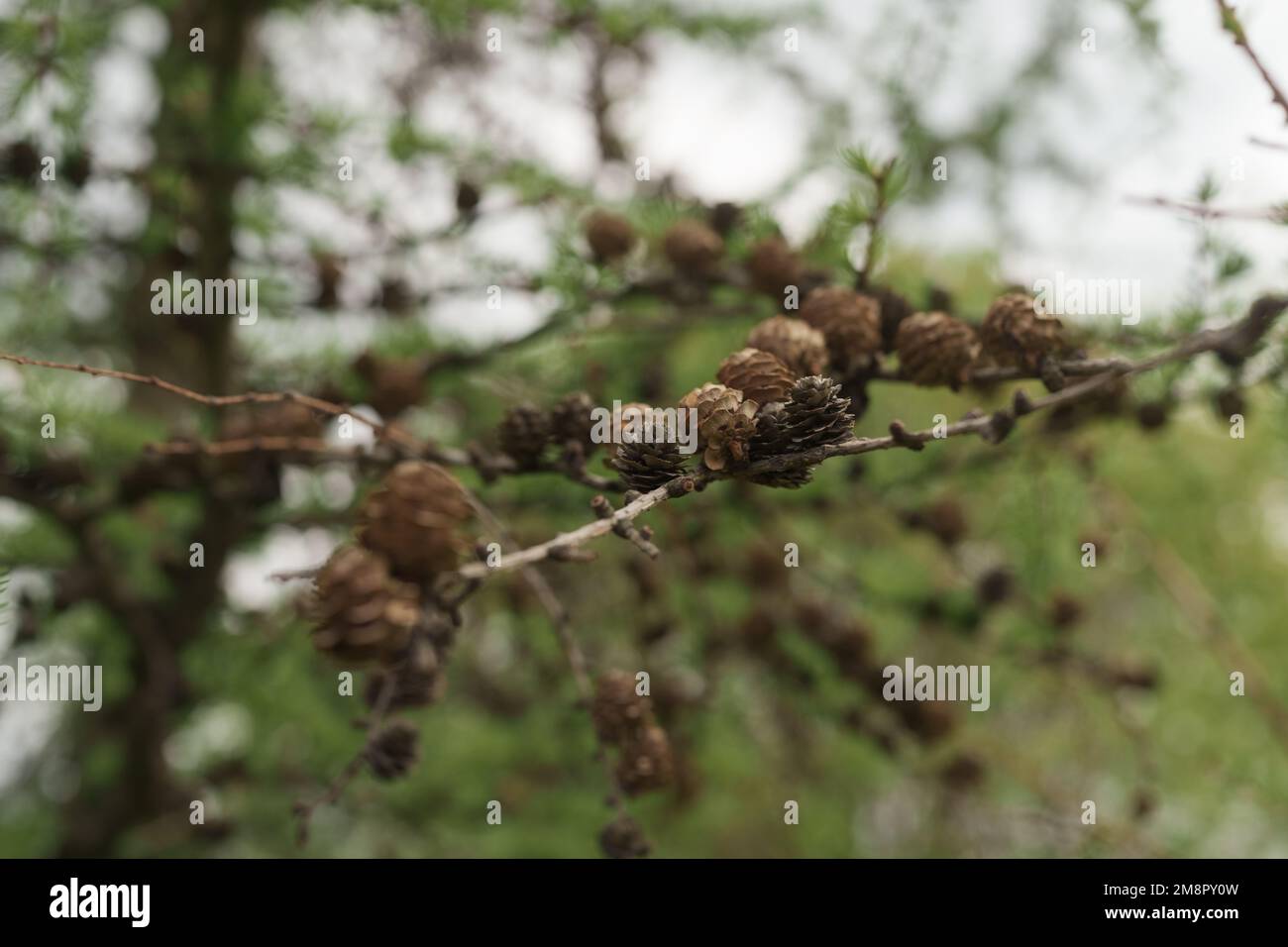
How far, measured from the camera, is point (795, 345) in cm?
68

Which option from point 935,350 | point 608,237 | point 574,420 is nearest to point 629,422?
point 574,420

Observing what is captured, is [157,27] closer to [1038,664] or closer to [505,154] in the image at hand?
[505,154]

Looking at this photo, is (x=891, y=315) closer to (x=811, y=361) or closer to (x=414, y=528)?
(x=811, y=361)

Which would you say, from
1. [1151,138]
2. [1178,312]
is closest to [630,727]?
[1178,312]

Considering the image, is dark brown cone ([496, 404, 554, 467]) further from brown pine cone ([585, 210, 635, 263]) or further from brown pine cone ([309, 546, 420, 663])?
brown pine cone ([585, 210, 635, 263])

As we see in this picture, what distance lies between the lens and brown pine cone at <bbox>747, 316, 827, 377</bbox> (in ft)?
2.24

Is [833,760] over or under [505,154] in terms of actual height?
under

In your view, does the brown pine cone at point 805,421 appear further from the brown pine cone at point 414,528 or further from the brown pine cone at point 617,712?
the brown pine cone at point 617,712

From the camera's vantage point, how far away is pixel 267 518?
4.75 ft

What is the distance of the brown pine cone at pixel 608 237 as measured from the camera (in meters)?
1.03

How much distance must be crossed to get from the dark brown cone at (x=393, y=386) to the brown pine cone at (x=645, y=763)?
567 millimetres

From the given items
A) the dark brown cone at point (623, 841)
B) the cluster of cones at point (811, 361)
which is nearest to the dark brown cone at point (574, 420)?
the cluster of cones at point (811, 361)

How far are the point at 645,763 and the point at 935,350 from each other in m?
0.42

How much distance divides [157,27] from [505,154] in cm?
163
